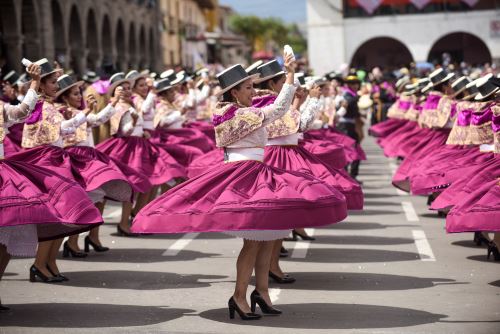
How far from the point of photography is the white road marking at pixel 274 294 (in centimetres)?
993

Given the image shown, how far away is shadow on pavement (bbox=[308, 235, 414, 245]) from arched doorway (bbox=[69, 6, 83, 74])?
103ft

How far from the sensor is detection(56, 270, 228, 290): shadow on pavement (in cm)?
1069

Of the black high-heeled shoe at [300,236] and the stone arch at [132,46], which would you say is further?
the stone arch at [132,46]

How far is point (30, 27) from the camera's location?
38.0m

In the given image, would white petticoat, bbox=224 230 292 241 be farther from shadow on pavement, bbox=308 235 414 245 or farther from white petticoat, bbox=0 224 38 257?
shadow on pavement, bbox=308 235 414 245

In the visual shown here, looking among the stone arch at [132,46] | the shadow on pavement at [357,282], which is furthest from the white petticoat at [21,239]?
the stone arch at [132,46]

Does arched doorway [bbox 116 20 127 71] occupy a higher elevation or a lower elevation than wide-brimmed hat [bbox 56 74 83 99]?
lower

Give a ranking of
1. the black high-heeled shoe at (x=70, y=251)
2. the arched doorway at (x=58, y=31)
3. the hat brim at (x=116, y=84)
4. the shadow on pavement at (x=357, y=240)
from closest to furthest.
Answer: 1. the black high-heeled shoe at (x=70, y=251)
2. the shadow on pavement at (x=357, y=240)
3. the hat brim at (x=116, y=84)
4. the arched doorway at (x=58, y=31)

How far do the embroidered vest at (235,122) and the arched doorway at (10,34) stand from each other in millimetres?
27494

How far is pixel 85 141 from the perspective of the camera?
12.7 meters

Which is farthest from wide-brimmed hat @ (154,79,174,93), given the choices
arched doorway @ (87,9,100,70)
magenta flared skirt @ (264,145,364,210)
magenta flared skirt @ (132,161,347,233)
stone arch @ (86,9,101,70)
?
arched doorway @ (87,9,100,70)

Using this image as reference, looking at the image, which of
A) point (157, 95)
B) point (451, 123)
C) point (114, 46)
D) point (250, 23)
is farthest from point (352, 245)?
point (250, 23)

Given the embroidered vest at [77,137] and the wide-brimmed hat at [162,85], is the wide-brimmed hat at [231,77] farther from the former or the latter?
the wide-brimmed hat at [162,85]

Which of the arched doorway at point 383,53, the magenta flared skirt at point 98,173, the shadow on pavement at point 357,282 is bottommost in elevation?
the arched doorway at point 383,53
